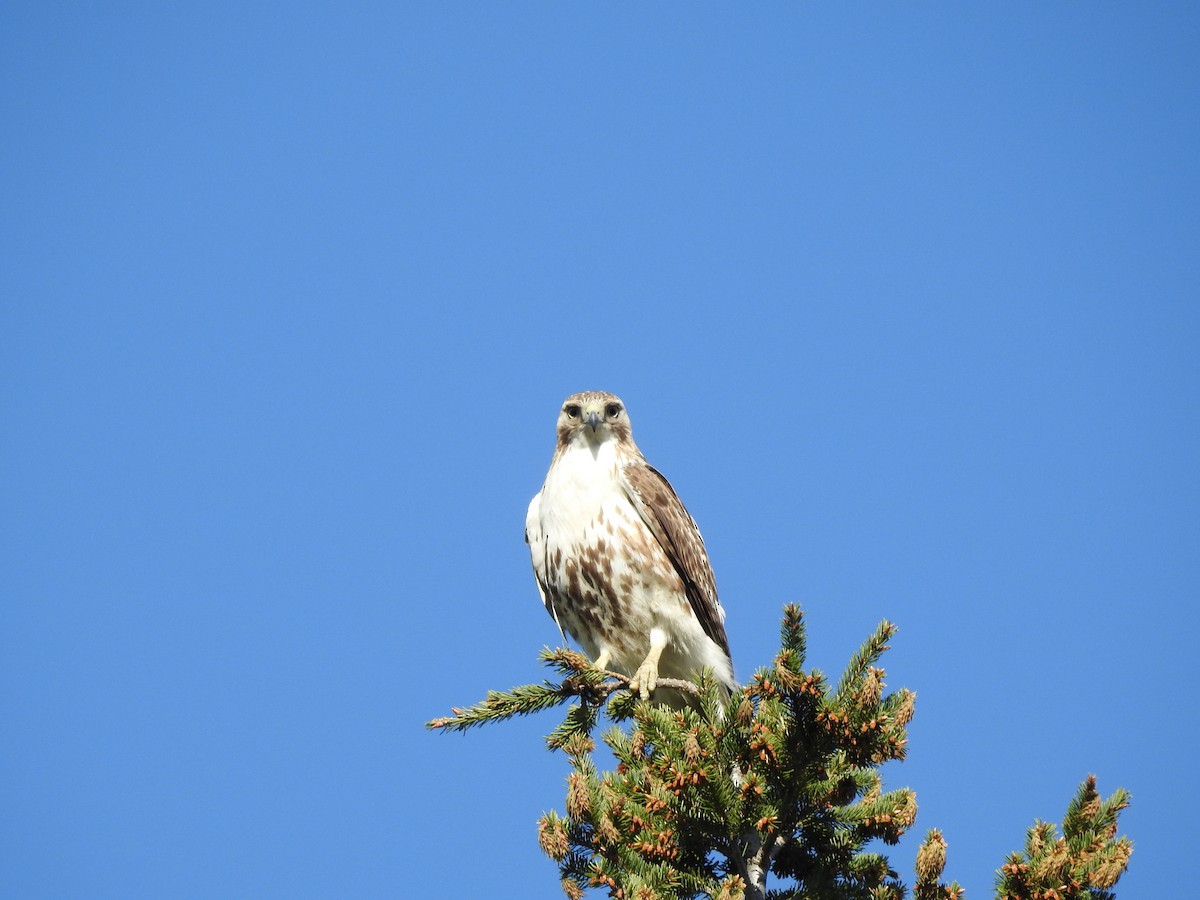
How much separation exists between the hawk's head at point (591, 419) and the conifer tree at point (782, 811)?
2768mm

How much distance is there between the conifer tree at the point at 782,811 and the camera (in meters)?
4.30

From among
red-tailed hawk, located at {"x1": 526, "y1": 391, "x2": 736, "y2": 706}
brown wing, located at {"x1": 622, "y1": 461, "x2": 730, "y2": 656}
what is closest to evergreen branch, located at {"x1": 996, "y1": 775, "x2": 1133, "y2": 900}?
red-tailed hawk, located at {"x1": 526, "y1": 391, "x2": 736, "y2": 706}

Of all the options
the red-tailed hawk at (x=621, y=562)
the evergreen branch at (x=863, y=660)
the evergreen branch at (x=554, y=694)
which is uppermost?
the red-tailed hawk at (x=621, y=562)

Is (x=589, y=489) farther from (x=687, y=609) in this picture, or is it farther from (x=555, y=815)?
(x=555, y=815)

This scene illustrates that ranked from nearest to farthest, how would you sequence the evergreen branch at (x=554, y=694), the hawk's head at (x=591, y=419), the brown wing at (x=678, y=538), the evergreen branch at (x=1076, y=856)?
the evergreen branch at (x=1076, y=856) → the evergreen branch at (x=554, y=694) → the brown wing at (x=678, y=538) → the hawk's head at (x=591, y=419)

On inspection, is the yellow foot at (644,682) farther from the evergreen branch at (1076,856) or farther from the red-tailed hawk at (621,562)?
the evergreen branch at (1076,856)

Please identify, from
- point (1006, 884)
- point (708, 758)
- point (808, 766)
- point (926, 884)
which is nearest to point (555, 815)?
point (708, 758)

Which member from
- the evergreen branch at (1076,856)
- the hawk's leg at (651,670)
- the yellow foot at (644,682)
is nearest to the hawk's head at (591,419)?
the hawk's leg at (651,670)

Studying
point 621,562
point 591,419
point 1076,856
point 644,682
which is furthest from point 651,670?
point 1076,856

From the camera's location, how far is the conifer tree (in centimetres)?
430

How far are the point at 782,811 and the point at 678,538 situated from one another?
270 centimetres

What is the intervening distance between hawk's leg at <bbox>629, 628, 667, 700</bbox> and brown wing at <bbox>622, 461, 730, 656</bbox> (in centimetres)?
29

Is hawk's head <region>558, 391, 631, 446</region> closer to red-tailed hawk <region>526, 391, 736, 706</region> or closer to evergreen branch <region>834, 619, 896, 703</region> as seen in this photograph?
red-tailed hawk <region>526, 391, 736, 706</region>

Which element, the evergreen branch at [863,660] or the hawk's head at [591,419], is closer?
the evergreen branch at [863,660]
